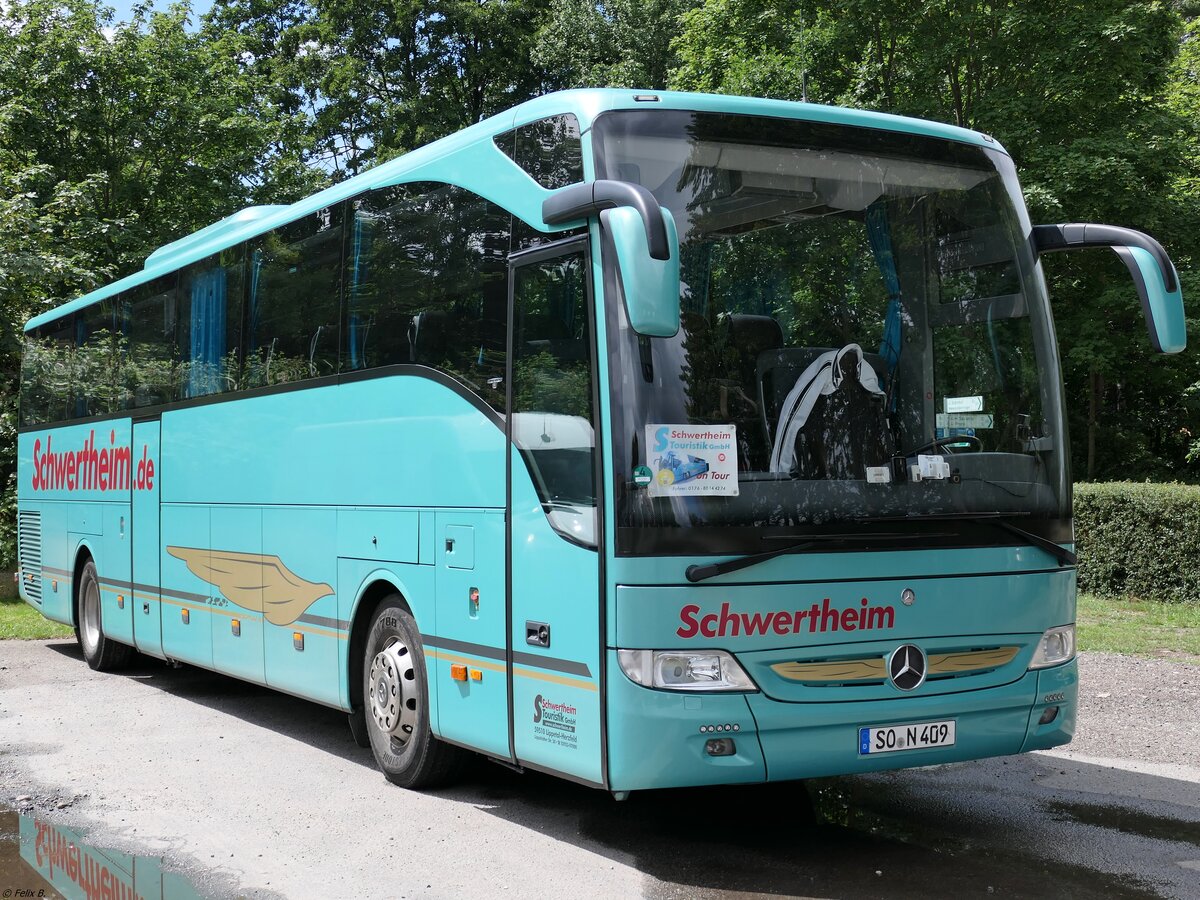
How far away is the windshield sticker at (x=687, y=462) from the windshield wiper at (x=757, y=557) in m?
0.29

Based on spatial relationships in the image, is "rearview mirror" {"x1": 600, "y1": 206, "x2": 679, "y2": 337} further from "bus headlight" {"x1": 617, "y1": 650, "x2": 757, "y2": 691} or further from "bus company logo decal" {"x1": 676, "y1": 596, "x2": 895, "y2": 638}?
"bus headlight" {"x1": 617, "y1": 650, "x2": 757, "y2": 691}

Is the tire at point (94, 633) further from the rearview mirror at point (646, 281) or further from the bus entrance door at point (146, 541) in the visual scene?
the rearview mirror at point (646, 281)

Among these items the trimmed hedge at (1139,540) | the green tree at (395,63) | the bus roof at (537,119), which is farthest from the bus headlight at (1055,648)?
the green tree at (395,63)

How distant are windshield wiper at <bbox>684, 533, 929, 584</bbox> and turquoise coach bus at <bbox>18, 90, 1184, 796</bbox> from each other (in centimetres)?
1

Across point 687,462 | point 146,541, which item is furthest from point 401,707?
point 146,541

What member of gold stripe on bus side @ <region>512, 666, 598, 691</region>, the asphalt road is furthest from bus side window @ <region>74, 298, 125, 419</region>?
gold stripe on bus side @ <region>512, 666, 598, 691</region>

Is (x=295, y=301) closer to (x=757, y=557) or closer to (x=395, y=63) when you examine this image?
(x=757, y=557)

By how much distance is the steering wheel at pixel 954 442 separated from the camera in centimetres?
625

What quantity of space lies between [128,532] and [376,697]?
17.3 feet

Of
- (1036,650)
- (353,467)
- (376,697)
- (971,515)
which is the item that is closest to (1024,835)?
(1036,650)

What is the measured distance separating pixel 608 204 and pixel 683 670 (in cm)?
204

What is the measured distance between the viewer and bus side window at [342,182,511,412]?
6934 millimetres

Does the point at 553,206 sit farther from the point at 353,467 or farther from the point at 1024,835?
the point at 1024,835

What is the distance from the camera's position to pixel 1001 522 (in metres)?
6.36
